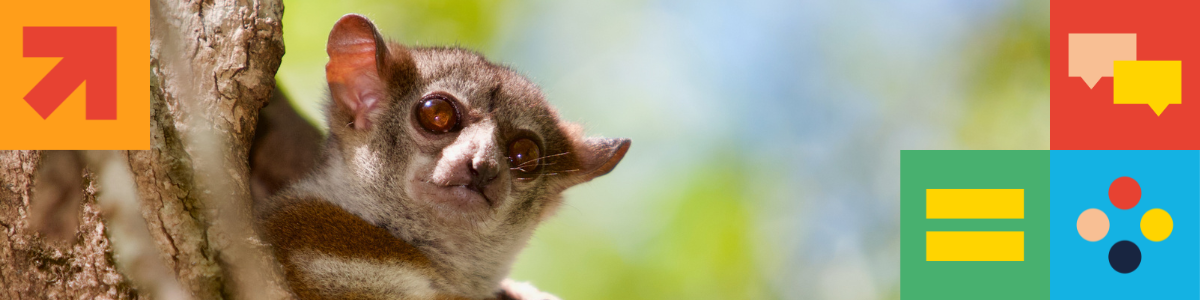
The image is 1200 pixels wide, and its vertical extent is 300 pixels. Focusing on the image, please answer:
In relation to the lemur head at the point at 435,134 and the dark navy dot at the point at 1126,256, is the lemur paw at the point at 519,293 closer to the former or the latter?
the lemur head at the point at 435,134

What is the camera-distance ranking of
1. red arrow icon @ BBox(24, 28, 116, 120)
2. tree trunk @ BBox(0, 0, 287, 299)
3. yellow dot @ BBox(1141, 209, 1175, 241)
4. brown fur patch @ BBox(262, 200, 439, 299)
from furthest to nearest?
yellow dot @ BBox(1141, 209, 1175, 241), brown fur patch @ BBox(262, 200, 439, 299), red arrow icon @ BBox(24, 28, 116, 120), tree trunk @ BBox(0, 0, 287, 299)

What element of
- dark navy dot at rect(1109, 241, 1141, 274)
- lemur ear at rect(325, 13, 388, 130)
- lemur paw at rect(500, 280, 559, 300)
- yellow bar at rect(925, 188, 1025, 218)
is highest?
lemur ear at rect(325, 13, 388, 130)

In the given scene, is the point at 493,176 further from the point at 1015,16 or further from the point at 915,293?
the point at 1015,16

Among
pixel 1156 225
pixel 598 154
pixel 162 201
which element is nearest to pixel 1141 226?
pixel 1156 225

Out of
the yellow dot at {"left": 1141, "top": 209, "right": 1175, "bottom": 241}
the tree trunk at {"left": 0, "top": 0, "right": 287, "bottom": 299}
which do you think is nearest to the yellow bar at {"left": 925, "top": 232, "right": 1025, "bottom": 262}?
Result: the yellow dot at {"left": 1141, "top": 209, "right": 1175, "bottom": 241}

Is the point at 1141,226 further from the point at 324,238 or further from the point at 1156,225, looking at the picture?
the point at 324,238

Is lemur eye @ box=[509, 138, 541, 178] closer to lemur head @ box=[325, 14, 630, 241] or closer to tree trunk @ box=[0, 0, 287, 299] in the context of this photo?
lemur head @ box=[325, 14, 630, 241]

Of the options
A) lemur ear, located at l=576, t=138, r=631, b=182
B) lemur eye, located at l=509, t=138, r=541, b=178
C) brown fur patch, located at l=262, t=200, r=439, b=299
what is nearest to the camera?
brown fur patch, located at l=262, t=200, r=439, b=299

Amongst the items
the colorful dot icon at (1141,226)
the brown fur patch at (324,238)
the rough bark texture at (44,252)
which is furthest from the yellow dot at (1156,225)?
the rough bark texture at (44,252)

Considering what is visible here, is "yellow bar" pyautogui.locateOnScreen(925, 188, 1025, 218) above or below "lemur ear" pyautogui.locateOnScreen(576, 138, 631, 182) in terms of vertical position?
below
